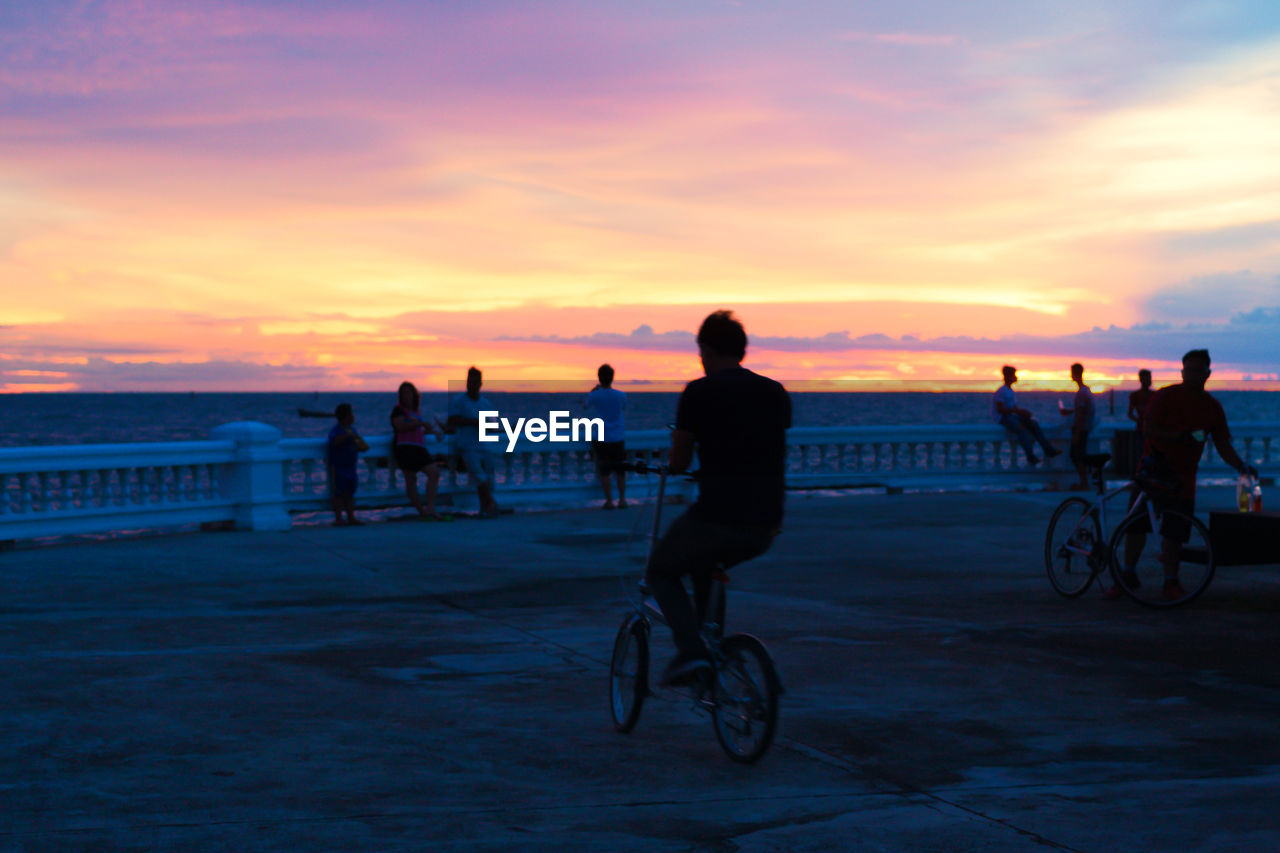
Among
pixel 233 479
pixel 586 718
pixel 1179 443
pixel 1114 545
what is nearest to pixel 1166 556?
pixel 1114 545

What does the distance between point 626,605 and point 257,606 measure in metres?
2.75

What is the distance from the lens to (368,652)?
8.14 metres

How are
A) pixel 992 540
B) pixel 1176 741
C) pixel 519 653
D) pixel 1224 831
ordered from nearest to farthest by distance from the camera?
pixel 1224 831 < pixel 1176 741 < pixel 519 653 < pixel 992 540

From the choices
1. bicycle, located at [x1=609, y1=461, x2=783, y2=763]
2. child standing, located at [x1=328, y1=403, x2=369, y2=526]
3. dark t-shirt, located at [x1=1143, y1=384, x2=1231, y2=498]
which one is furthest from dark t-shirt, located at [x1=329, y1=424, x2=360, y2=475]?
bicycle, located at [x1=609, y1=461, x2=783, y2=763]

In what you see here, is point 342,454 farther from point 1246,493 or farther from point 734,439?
point 734,439

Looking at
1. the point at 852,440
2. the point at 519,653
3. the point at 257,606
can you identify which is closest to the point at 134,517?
the point at 257,606

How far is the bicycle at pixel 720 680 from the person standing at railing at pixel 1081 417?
16.1 metres

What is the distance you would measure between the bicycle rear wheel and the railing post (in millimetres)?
10481

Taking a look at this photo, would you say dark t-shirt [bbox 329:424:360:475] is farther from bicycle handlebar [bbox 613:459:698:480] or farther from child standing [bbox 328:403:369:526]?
bicycle handlebar [bbox 613:459:698:480]

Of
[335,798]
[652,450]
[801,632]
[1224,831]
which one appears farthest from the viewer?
[652,450]

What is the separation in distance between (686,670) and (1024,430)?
683 inches

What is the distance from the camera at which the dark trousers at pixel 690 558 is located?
18.1ft

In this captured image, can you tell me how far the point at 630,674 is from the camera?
612 cm

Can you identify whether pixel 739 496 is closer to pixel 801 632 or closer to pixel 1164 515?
pixel 801 632
